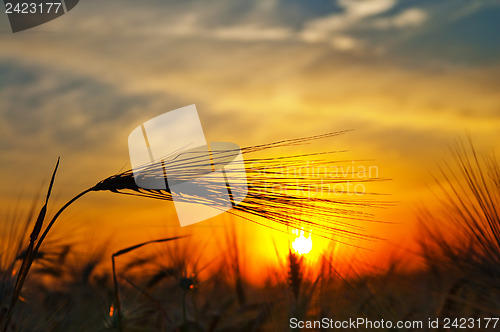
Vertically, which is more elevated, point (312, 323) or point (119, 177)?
point (119, 177)

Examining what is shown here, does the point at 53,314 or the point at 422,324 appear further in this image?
the point at 53,314

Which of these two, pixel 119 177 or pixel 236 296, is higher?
pixel 119 177

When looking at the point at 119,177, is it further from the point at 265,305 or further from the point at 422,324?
the point at 422,324

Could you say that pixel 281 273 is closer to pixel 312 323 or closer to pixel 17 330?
pixel 312 323

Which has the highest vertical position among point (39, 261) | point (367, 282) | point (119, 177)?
point (119, 177)

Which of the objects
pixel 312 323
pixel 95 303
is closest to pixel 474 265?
pixel 312 323

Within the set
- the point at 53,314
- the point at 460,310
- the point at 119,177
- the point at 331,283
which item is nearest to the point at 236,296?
the point at 331,283

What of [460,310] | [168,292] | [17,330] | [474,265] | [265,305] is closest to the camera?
[474,265]

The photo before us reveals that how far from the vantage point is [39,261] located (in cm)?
293

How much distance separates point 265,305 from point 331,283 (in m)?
0.40

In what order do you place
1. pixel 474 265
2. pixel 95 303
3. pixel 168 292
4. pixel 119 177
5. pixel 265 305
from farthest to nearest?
pixel 168 292, pixel 95 303, pixel 265 305, pixel 474 265, pixel 119 177

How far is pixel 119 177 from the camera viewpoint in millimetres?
1650

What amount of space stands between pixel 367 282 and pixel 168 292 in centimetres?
153

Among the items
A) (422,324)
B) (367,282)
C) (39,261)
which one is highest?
(39,261)
